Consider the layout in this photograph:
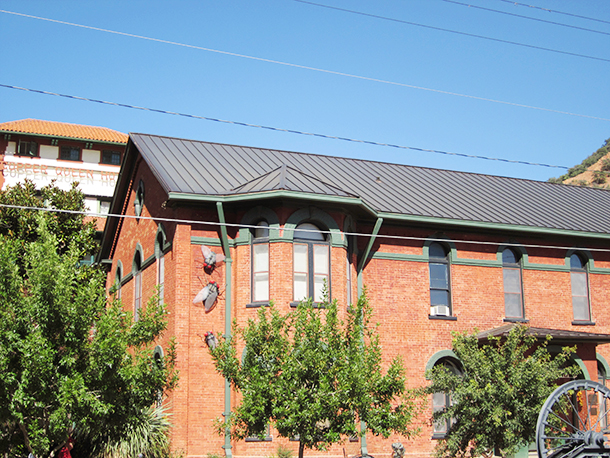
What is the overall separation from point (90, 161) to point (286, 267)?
45654mm

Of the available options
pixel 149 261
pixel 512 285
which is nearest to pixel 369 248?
pixel 512 285

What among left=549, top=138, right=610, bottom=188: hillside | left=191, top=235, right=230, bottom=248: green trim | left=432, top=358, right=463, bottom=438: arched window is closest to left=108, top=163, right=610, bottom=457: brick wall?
left=191, top=235, right=230, bottom=248: green trim

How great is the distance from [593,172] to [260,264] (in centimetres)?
7848

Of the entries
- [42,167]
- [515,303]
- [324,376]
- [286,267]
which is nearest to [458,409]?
[324,376]

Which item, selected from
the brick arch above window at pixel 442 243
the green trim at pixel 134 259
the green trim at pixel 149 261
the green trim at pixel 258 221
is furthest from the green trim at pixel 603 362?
the green trim at pixel 134 259

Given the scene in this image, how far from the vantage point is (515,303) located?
2372 cm

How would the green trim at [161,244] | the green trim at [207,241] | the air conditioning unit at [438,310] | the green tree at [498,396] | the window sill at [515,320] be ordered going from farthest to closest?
the window sill at [515,320] < the air conditioning unit at [438,310] < the green trim at [161,244] < the green trim at [207,241] < the green tree at [498,396]

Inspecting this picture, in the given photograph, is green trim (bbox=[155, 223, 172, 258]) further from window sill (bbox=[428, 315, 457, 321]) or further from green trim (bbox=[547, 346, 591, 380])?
green trim (bbox=[547, 346, 591, 380])

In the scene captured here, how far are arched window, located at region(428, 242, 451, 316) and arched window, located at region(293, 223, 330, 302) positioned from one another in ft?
14.4

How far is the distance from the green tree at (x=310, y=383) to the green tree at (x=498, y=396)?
7.11 ft

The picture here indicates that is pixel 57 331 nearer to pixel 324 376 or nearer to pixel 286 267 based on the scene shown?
pixel 324 376

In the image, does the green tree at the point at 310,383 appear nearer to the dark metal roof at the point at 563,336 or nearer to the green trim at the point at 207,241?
the green trim at the point at 207,241

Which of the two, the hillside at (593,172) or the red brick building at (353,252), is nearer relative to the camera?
the red brick building at (353,252)

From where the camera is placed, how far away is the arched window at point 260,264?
1970 centimetres
